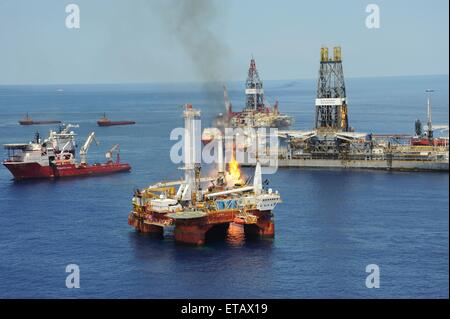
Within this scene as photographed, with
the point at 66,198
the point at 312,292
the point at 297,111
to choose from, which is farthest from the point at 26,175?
the point at 297,111

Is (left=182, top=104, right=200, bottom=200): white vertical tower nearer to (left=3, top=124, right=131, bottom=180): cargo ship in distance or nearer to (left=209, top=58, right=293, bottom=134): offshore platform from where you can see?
(left=3, top=124, right=131, bottom=180): cargo ship in distance

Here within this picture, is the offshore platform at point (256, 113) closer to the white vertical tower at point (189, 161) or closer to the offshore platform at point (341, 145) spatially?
the offshore platform at point (341, 145)

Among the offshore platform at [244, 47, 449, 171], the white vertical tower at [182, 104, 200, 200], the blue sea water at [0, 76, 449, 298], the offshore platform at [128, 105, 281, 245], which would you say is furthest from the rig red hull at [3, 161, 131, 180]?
the white vertical tower at [182, 104, 200, 200]

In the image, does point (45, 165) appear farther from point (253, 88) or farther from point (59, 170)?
point (253, 88)

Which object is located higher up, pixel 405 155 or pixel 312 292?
pixel 405 155

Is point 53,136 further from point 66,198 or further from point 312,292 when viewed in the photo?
point 312,292

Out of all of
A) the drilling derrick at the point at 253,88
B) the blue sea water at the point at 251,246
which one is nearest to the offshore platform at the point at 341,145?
the blue sea water at the point at 251,246

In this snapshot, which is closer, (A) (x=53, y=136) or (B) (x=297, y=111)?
(A) (x=53, y=136)

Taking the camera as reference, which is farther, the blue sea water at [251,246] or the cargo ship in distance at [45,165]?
the cargo ship in distance at [45,165]
